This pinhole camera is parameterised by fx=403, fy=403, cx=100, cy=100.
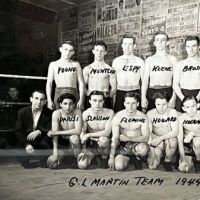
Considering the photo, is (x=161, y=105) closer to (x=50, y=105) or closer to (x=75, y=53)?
(x=75, y=53)

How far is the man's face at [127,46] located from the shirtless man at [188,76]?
18.5 inches

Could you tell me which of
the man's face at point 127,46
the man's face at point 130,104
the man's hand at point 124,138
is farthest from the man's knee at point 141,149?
the man's face at point 127,46

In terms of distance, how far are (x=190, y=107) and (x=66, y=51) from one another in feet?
4.26

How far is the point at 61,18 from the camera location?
12.3 feet

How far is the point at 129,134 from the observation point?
389cm

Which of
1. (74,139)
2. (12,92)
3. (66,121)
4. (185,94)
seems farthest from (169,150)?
(12,92)

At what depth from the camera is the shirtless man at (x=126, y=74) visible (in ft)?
12.6

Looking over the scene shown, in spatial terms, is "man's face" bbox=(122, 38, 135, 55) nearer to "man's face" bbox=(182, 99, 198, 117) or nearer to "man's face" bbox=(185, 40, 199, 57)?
"man's face" bbox=(185, 40, 199, 57)

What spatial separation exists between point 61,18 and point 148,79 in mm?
1004

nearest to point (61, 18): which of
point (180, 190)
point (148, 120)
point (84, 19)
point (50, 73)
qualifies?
point (84, 19)

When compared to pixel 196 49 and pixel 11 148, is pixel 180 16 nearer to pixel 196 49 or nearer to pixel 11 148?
pixel 196 49

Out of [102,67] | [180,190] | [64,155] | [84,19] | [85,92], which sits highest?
[84,19]

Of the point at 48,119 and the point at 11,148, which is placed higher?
the point at 48,119

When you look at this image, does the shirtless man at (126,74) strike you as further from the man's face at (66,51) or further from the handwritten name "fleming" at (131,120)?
the man's face at (66,51)
